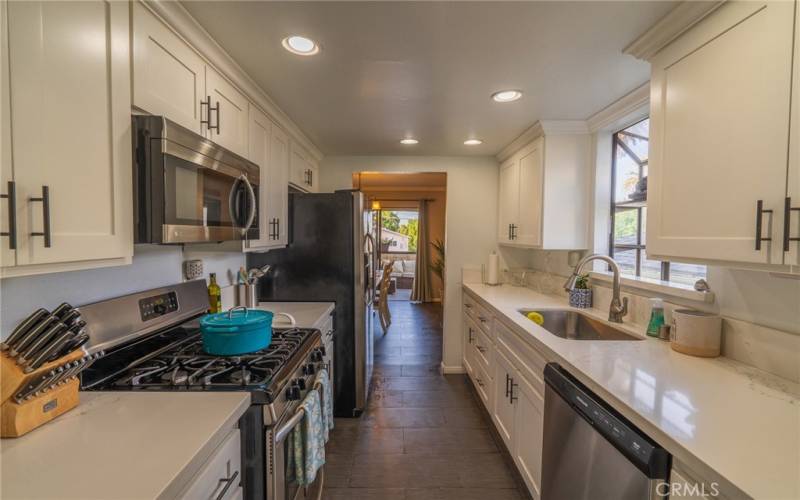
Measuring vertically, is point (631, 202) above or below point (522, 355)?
above

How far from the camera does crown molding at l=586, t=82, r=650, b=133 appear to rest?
1857mm

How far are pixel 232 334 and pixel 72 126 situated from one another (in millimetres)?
863

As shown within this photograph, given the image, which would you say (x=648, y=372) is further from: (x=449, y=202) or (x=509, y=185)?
(x=449, y=202)

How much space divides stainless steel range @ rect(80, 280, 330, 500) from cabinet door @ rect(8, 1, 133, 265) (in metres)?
0.45

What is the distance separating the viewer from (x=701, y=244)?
1.18 m

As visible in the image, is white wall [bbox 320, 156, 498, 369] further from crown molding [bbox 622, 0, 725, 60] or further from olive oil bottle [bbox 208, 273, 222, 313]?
crown molding [bbox 622, 0, 725, 60]

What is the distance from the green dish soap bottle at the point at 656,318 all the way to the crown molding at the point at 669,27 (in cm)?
111

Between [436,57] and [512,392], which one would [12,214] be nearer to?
[436,57]

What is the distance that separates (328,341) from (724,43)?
8.00 ft


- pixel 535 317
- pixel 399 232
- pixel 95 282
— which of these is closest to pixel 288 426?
pixel 95 282

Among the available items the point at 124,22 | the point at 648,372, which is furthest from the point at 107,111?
the point at 648,372

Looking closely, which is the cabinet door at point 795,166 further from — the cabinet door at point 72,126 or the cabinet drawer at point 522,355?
the cabinet door at point 72,126

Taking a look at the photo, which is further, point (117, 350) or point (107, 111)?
point (117, 350)

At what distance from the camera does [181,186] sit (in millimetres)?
1179
